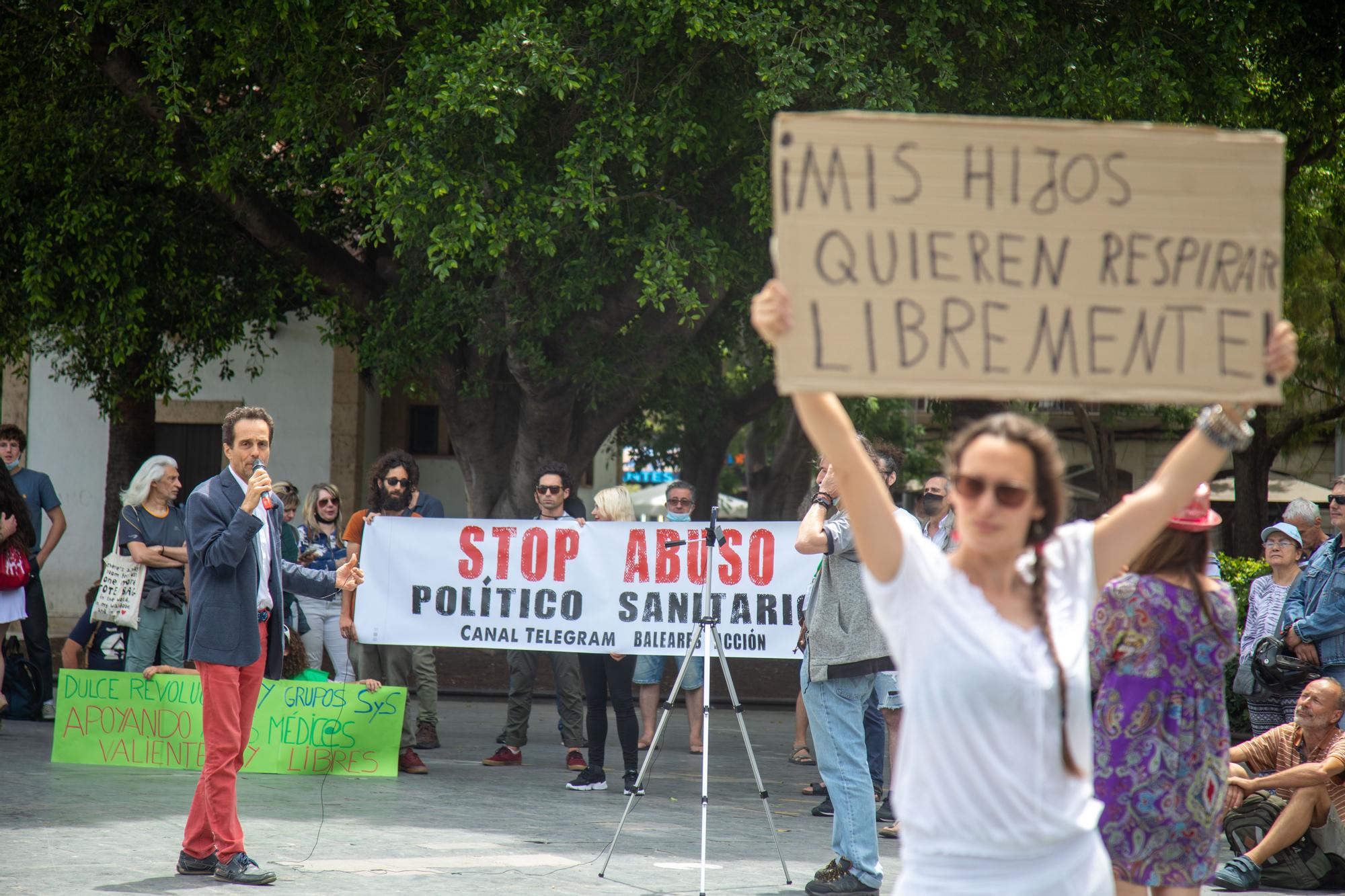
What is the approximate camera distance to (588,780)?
885cm

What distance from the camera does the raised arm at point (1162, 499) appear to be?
3006 mm

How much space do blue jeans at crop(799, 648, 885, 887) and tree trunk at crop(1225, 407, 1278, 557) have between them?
49.7 feet

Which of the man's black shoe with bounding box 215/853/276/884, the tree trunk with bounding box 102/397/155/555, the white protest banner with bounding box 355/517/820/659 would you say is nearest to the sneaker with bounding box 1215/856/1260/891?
the white protest banner with bounding box 355/517/820/659

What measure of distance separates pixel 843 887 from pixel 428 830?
239 cm

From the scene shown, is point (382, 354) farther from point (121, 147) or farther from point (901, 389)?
point (901, 389)

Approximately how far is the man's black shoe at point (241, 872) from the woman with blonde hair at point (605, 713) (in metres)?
2.83

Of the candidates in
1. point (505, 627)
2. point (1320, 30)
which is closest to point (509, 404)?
point (505, 627)

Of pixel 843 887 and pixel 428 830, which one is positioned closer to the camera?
pixel 843 887

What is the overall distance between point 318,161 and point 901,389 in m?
13.9

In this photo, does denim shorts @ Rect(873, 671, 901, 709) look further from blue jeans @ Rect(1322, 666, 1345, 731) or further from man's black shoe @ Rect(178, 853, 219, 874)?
man's black shoe @ Rect(178, 853, 219, 874)

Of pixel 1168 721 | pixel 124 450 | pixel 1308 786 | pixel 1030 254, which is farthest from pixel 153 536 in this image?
pixel 124 450

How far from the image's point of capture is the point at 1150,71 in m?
11.4

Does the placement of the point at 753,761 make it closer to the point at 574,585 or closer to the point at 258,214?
the point at 574,585

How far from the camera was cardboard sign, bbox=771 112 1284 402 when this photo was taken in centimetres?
292
